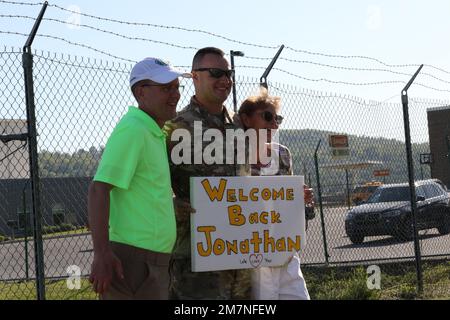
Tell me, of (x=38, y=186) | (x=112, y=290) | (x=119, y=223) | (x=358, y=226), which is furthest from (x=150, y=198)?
(x=358, y=226)

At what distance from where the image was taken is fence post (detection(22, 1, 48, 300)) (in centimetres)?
484

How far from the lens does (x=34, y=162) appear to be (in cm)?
487

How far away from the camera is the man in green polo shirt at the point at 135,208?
3.09 metres

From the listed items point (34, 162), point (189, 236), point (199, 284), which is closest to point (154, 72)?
point (189, 236)

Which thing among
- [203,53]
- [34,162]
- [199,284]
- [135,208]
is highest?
[203,53]

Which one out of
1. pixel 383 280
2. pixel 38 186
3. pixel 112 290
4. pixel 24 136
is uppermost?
pixel 24 136

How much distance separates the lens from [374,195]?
14227 millimetres

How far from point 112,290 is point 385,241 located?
10.8 m

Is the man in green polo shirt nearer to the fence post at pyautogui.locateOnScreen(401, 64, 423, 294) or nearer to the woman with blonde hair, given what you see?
the woman with blonde hair

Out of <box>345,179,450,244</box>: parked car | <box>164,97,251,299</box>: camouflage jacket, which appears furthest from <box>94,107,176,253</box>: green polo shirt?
<box>345,179,450,244</box>: parked car

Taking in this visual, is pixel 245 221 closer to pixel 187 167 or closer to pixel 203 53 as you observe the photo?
pixel 187 167

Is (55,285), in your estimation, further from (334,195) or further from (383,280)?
(334,195)

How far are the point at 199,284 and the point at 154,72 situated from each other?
3.82 ft
